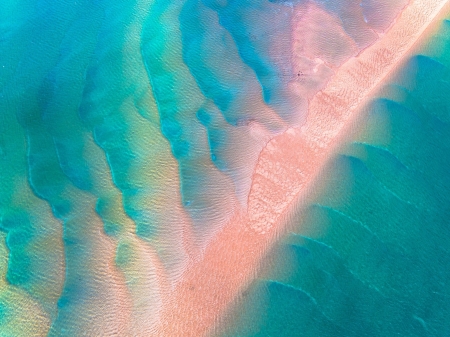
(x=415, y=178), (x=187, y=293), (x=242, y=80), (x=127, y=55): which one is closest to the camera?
(x=187, y=293)

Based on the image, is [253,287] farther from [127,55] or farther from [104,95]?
[127,55]

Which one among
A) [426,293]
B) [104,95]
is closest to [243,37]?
[104,95]

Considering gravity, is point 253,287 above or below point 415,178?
below

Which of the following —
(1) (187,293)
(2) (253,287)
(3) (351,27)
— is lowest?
(1) (187,293)

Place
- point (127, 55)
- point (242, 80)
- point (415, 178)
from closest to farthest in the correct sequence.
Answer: point (415, 178)
point (242, 80)
point (127, 55)
